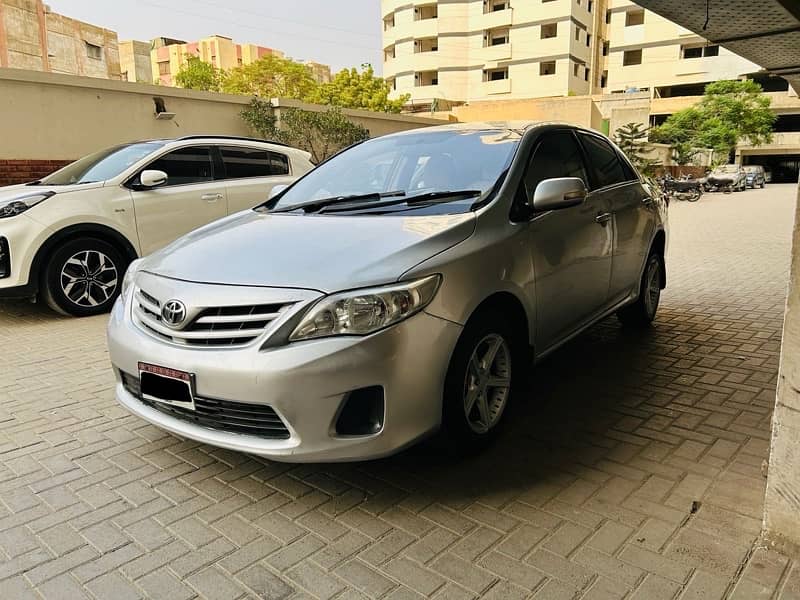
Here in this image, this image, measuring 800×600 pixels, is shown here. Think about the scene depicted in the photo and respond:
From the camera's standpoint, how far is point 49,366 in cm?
476

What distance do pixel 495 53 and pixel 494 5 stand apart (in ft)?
16.0

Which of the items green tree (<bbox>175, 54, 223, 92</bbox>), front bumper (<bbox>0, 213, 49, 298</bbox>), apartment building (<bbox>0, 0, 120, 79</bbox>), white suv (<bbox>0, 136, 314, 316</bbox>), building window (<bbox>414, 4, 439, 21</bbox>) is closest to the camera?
front bumper (<bbox>0, 213, 49, 298</bbox>)

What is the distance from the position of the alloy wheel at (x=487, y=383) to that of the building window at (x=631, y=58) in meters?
59.3

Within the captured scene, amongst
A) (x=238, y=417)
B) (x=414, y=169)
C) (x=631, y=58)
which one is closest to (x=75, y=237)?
(x=414, y=169)

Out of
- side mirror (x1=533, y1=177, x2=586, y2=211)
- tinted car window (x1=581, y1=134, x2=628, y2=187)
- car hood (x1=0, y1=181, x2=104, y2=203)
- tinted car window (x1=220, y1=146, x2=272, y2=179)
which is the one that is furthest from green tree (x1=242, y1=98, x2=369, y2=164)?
side mirror (x1=533, y1=177, x2=586, y2=211)

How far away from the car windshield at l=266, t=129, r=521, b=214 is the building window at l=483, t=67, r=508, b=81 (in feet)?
185

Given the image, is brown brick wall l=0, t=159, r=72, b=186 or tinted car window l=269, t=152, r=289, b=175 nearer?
tinted car window l=269, t=152, r=289, b=175

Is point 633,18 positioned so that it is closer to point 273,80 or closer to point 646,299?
point 273,80

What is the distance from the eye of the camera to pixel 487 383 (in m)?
3.13

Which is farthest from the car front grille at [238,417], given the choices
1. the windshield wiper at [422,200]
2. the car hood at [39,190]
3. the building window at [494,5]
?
the building window at [494,5]

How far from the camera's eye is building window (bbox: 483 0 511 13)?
56.5 meters

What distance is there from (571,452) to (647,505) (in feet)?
1.84

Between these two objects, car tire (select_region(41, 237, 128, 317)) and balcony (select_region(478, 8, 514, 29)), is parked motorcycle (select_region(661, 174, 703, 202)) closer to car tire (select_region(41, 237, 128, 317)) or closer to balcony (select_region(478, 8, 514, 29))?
car tire (select_region(41, 237, 128, 317))

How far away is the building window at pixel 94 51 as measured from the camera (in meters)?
40.4
